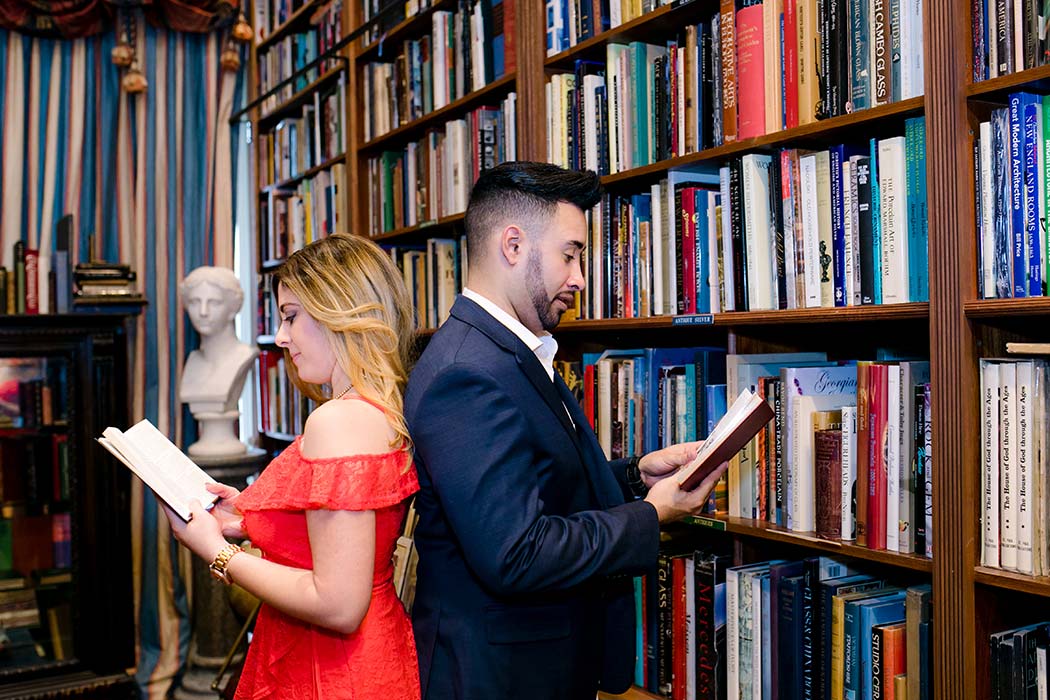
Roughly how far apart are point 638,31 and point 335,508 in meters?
1.30

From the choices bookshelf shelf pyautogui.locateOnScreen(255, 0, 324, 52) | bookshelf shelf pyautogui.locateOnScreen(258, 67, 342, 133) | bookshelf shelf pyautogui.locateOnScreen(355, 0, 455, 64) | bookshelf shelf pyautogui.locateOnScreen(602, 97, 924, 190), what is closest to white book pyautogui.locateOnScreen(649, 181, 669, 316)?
bookshelf shelf pyautogui.locateOnScreen(602, 97, 924, 190)

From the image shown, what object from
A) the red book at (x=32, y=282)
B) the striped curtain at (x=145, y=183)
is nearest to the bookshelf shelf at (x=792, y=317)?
the red book at (x=32, y=282)

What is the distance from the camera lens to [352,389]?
1551 millimetres

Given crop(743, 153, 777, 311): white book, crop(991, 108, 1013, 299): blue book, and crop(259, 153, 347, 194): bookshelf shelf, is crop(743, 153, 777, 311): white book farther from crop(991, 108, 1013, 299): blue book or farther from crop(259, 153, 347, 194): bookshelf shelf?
crop(259, 153, 347, 194): bookshelf shelf

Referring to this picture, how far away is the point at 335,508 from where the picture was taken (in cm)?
139

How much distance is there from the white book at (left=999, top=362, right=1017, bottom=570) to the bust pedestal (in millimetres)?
2849

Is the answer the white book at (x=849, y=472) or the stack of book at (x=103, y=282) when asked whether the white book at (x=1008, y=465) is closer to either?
the white book at (x=849, y=472)

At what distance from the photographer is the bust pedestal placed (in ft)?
11.9

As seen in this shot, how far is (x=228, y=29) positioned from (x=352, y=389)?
3.40 metres

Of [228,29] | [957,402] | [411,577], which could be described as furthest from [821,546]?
[228,29]

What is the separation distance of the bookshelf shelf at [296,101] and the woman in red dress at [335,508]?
220 centimetres

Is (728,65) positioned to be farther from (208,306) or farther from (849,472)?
(208,306)

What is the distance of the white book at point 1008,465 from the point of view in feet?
4.74

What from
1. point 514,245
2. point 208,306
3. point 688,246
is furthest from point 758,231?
point 208,306
